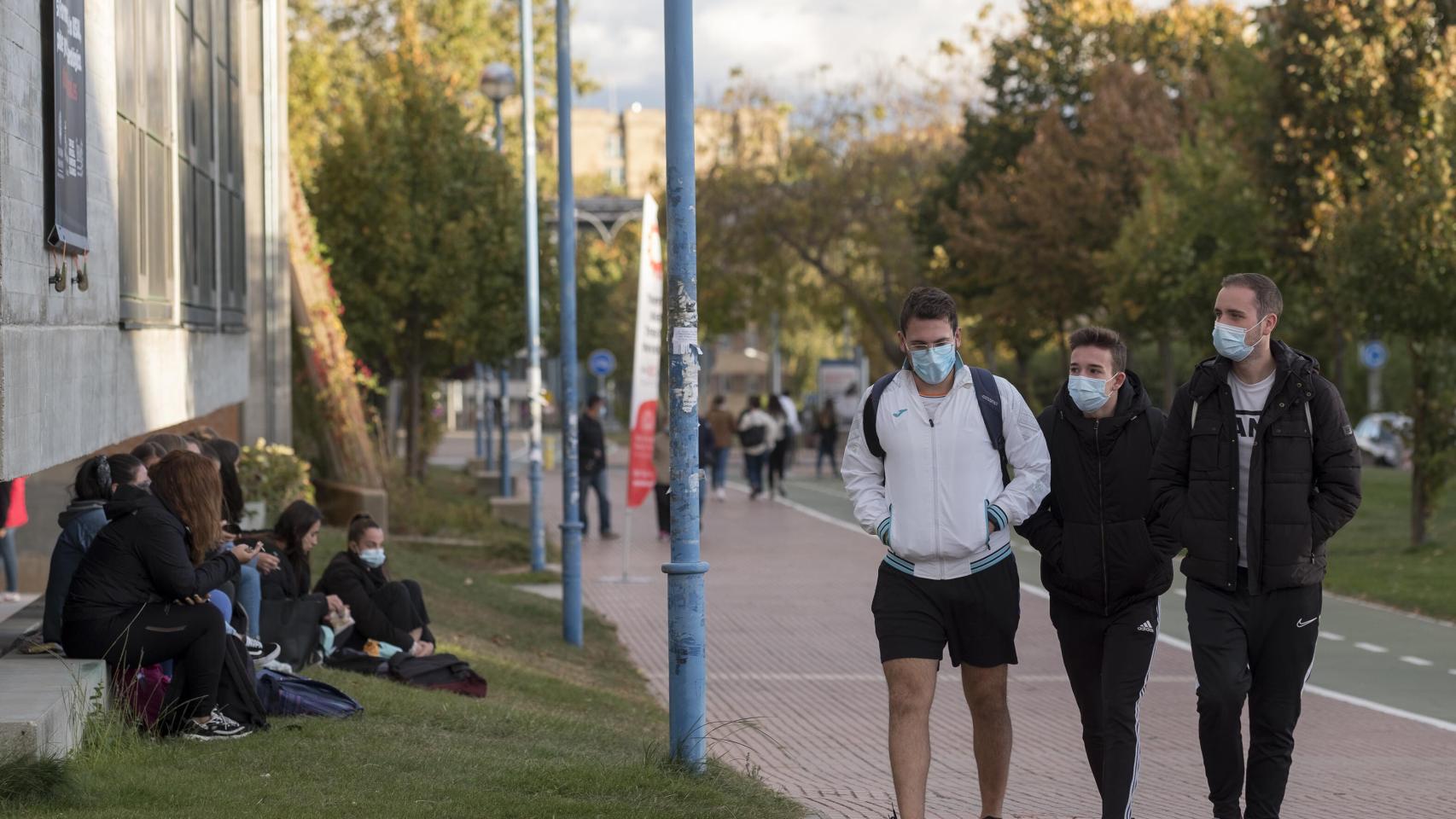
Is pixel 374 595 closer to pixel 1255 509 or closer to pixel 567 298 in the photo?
pixel 567 298

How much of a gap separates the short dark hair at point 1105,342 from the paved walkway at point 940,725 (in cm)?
200

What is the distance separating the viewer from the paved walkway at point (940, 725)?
830 cm

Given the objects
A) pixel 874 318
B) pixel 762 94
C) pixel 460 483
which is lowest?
pixel 460 483

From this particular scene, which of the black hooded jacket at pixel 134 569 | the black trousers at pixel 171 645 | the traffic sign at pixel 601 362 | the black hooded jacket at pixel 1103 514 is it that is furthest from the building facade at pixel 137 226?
the traffic sign at pixel 601 362

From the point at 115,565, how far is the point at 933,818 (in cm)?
336

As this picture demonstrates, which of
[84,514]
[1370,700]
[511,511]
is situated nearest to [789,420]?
[511,511]

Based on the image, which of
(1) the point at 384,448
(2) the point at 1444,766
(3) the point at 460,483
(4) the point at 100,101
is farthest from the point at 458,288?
(2) the point at 1444,766

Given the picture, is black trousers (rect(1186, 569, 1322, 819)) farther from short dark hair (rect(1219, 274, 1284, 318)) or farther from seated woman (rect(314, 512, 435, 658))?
seated woman (rect(314, 512, 435, 658))

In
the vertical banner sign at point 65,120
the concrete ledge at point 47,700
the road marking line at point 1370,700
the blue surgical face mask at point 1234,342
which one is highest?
the vertical banner sign at point 65,120

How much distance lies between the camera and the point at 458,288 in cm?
2878

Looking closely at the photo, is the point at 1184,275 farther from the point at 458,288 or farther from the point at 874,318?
the point at 874,318

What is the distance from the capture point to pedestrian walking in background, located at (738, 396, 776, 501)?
32.2 m

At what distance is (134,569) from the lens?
24.7 ft

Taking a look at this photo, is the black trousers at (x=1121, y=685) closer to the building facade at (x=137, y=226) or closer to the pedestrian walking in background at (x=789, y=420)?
the building facade at (x=137, y=226)
